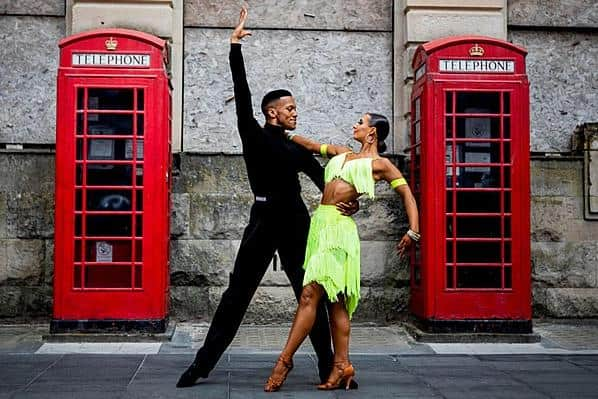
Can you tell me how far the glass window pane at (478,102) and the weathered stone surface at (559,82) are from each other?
181 centimetres

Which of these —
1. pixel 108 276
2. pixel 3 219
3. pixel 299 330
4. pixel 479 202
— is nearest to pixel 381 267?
pixel 479 202

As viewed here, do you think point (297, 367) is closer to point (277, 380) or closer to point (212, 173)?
point (277, 380)

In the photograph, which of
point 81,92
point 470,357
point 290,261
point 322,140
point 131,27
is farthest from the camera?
point 322,140

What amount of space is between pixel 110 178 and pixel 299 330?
311cm

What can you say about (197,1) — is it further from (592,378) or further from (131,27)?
(592,378)

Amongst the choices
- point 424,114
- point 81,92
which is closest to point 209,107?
point 81,92

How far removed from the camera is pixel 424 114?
8.08 metres

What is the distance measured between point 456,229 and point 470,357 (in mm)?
1419

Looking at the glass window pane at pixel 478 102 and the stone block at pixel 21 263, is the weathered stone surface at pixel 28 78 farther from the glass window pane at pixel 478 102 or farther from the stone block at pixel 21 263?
the glass window pane at pixel 478 102

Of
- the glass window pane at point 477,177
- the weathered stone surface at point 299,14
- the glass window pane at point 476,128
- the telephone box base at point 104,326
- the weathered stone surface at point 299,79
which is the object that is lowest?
the telephone box base at point 104,326

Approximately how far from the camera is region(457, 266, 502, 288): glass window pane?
26.3ft

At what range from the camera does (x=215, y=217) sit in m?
8.83

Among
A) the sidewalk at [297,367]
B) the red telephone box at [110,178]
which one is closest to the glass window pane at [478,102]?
the sidewalk at [297,367]

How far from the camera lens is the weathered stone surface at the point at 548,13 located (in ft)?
31.5
